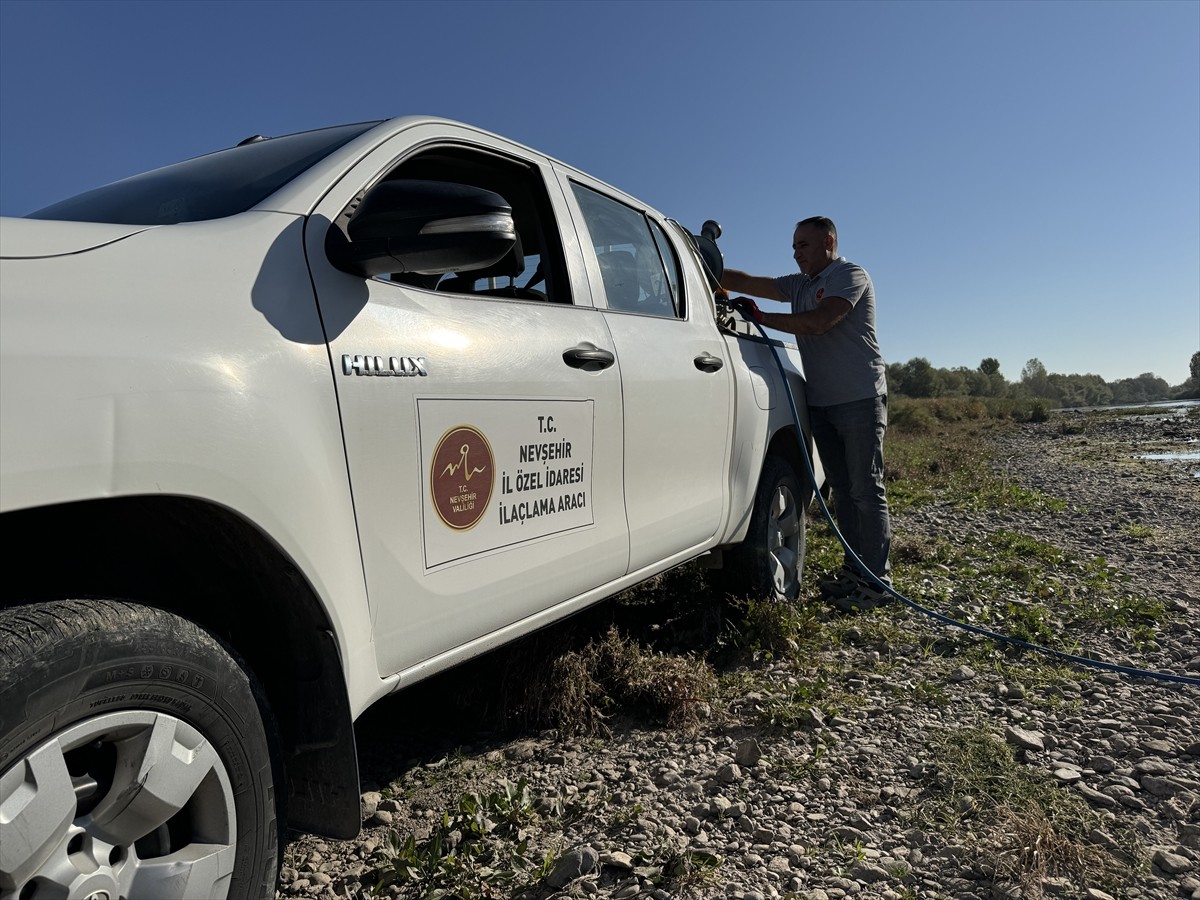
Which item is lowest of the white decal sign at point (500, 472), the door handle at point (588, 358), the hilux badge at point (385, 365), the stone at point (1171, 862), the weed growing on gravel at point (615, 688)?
the stone at point (1171, 862)

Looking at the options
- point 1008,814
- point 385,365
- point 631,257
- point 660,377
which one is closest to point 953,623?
point 1008,814

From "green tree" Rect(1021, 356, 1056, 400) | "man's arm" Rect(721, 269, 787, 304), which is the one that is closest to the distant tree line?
"green tree" Rect(1021, 356, 1056, 400)

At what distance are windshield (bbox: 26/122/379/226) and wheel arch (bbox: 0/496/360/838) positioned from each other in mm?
769

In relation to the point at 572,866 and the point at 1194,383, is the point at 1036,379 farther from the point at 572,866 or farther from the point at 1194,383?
the point at 572,866

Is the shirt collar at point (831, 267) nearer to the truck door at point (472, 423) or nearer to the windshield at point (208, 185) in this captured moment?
the truck door at point (472, 423)

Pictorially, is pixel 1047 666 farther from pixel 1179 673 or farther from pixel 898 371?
pixel 898 371

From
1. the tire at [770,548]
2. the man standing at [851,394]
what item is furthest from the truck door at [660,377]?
the man standing at [851,394]

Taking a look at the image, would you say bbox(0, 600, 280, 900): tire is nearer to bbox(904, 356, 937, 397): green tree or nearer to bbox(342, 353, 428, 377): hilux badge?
bbox(342, 353, 428, 377): hilux badge

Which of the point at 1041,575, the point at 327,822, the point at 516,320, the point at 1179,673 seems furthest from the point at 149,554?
the point at 1041,575

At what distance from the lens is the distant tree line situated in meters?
65.3

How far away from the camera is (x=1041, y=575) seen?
507 centimetres

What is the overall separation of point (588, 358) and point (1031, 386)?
90.9 m

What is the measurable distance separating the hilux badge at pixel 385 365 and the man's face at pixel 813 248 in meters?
3.78

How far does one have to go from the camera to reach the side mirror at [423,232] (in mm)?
1713
